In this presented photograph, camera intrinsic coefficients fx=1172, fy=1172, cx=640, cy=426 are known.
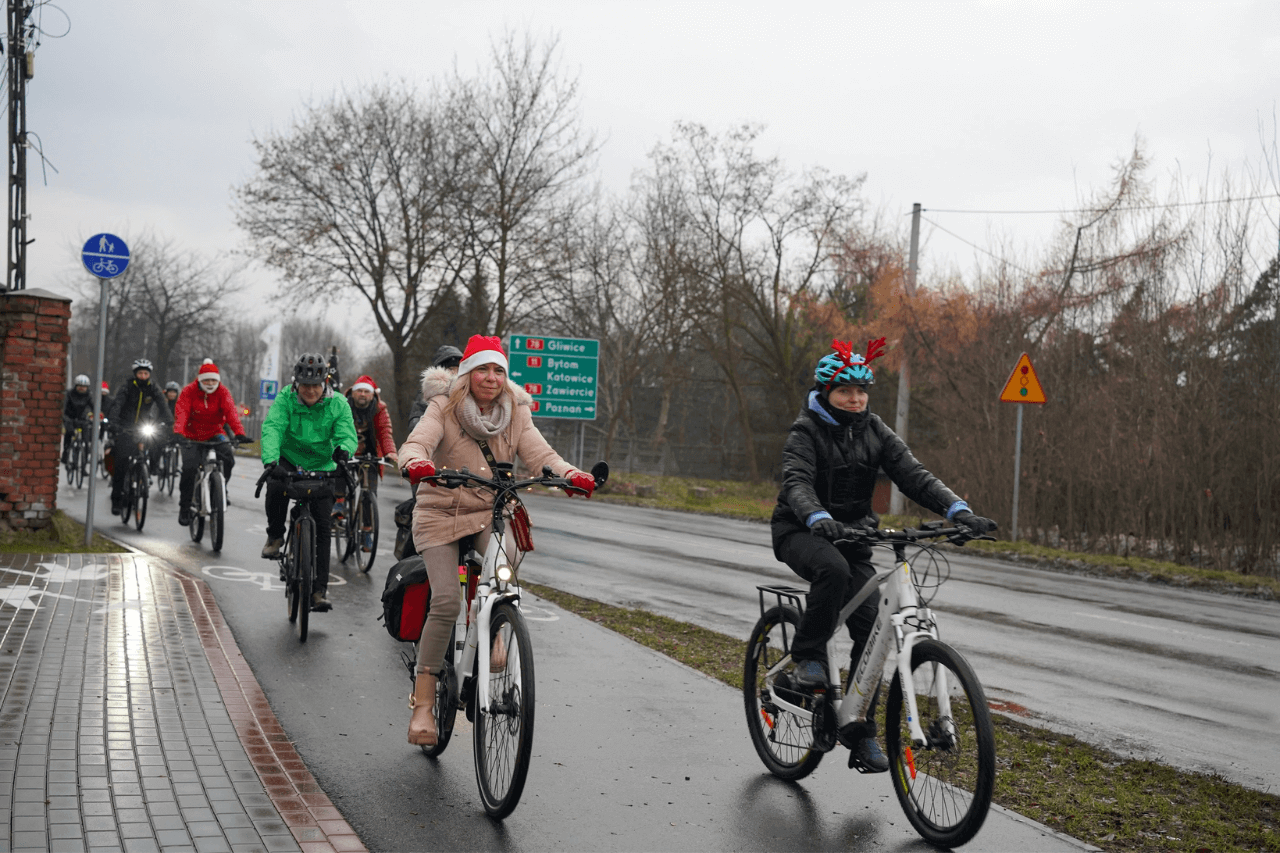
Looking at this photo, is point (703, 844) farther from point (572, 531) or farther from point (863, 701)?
point (572, 531)

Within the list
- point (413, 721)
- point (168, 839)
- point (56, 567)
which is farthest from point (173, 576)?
point (168, 839)

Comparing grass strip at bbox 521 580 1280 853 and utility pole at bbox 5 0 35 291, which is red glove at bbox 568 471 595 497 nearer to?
grass strip at bbox 521 580 1280 853

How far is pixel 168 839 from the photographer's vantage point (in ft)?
13.0

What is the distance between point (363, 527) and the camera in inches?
469

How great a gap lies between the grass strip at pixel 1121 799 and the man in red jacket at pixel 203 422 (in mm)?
8481

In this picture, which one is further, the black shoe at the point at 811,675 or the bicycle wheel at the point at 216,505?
the bicycle wheel at the point at 216,505

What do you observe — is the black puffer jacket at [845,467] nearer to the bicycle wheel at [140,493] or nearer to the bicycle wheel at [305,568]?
the bicycle wheel at [305,568]

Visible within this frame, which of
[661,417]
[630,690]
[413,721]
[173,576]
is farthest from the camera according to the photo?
[661,417]

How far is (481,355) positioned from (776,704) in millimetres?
2062

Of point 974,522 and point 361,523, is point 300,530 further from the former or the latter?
point 974,522

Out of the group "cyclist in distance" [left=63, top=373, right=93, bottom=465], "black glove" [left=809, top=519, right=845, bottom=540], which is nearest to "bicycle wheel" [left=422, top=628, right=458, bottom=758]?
"black glove" [left=809, top=519, right=845, bottom=540]

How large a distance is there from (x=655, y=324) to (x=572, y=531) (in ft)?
84.5

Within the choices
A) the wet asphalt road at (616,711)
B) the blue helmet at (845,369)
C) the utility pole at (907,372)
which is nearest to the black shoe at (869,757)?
the wet asphalt road at (616,711)

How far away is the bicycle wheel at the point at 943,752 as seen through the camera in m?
4.18
